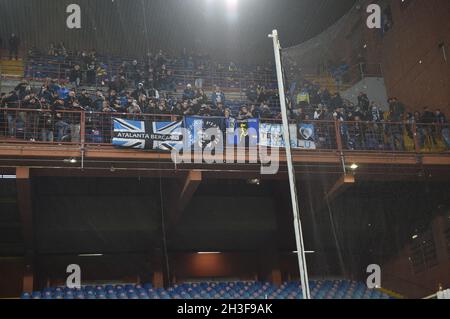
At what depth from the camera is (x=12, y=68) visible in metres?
20.0

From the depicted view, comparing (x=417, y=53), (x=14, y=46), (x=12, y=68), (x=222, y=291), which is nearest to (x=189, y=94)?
(x=222, y=291)

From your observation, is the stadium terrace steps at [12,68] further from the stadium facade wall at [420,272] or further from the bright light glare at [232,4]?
the stadium facade wall at [420,272]

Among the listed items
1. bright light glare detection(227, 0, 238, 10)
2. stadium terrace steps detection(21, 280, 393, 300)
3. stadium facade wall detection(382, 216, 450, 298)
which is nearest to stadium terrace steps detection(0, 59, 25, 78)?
bright light glare detection(227, 0, 238, 10)

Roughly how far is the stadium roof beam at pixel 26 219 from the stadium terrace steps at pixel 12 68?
6.98 meters

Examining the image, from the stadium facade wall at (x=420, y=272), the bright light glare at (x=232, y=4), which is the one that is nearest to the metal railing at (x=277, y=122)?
the stadium facade wall at (x=420, y=272)

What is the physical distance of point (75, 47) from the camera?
22750mm

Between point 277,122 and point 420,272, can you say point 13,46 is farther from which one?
point 420,272

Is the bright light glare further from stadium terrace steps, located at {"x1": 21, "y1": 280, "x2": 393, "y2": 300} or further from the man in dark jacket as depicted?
stadium terrace steps, located at {"x1": 21, "y1": 280, "x2": 393, "y2": 300}

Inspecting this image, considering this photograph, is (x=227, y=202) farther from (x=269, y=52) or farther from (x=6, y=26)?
(x=6, y=26)

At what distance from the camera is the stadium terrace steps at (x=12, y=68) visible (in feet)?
64.4

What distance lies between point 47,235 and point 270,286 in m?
6.33

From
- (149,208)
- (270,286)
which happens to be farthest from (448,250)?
(149,208)

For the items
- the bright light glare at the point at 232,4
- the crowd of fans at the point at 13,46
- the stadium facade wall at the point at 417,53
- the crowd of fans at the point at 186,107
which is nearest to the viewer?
the crowd of fans at the point at 186,107

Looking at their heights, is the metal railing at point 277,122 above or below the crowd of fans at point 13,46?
below
